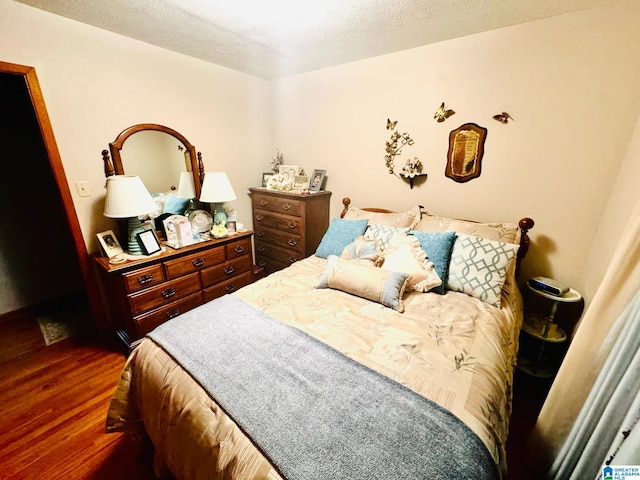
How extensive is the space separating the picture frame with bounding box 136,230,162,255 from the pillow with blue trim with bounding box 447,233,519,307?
2.14m

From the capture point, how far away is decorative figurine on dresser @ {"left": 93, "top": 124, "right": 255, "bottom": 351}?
72.3 inches

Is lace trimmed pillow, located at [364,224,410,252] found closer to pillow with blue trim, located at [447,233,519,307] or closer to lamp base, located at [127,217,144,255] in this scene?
pillow with blue trim, located at [447,233,519,307]

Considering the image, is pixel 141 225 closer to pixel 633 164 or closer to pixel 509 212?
pixel 509 212

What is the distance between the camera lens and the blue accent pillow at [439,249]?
66.2 inches

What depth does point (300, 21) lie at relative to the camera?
65.4 inches

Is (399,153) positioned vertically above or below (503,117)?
below

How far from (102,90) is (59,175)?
2.28 feet

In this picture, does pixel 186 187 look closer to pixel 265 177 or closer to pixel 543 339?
pixel 265 177

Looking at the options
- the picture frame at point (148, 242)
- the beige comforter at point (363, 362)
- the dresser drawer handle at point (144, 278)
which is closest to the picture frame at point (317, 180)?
the beige comforter at point (363, 362)

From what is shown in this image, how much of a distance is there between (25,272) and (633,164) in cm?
473

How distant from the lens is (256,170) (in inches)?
123

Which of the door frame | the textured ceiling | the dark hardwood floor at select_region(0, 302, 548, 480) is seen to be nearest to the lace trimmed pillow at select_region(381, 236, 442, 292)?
the dark hardwood floor at select_region(0, 302, 548, 480)

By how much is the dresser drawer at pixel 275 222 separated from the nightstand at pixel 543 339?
197 centimetres

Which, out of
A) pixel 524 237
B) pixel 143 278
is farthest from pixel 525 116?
pixel 143 278
